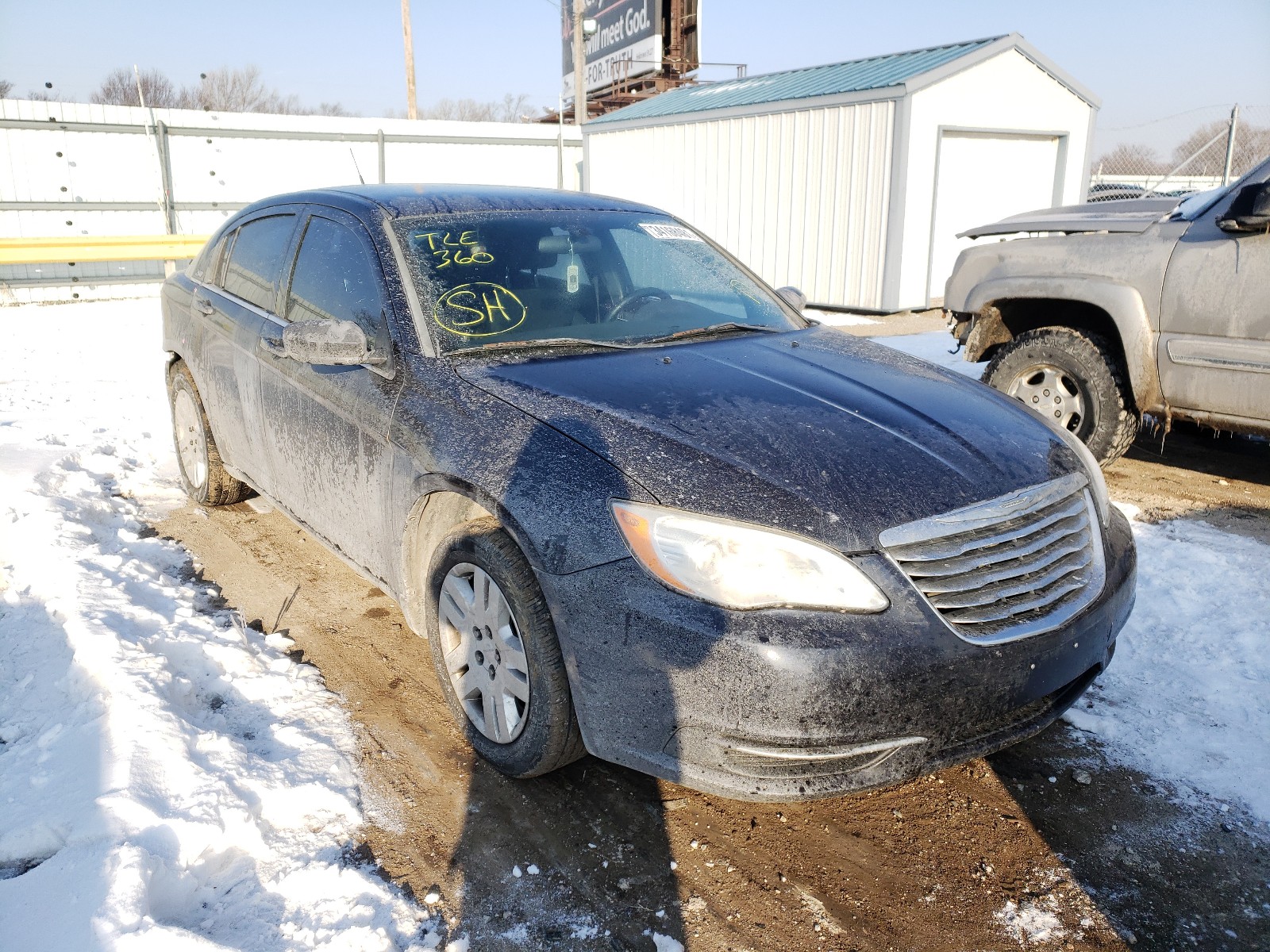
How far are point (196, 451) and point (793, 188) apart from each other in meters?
11.1

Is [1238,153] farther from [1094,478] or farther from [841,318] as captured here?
[1094,478]

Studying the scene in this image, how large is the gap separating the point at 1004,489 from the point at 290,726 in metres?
2.31

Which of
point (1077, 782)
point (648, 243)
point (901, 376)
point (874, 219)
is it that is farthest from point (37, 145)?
point (1077, 782)

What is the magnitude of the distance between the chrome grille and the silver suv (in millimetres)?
2479

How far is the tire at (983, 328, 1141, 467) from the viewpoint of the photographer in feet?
17.7

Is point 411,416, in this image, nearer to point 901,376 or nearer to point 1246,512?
point 901,376

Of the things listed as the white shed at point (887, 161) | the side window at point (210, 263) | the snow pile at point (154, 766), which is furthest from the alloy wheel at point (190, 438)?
the white shed at point (887, 161)

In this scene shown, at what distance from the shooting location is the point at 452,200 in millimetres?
3664

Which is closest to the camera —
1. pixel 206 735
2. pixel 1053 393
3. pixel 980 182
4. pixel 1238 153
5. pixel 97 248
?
pixel 206 735

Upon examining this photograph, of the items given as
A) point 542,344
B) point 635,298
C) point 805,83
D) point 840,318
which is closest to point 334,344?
point 542,344

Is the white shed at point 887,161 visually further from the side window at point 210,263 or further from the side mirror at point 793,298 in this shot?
the side window at point 210,263

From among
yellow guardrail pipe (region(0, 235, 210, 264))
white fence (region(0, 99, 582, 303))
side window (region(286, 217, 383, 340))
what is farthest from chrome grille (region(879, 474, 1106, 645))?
yellow guardrail pipe (region(0, 235, 210, 264))

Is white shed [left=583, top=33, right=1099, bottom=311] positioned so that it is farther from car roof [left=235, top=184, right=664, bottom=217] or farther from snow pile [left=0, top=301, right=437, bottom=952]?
snow pile [left=0, top=301, right=437, bottom=952]

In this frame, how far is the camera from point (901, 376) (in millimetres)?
3232
